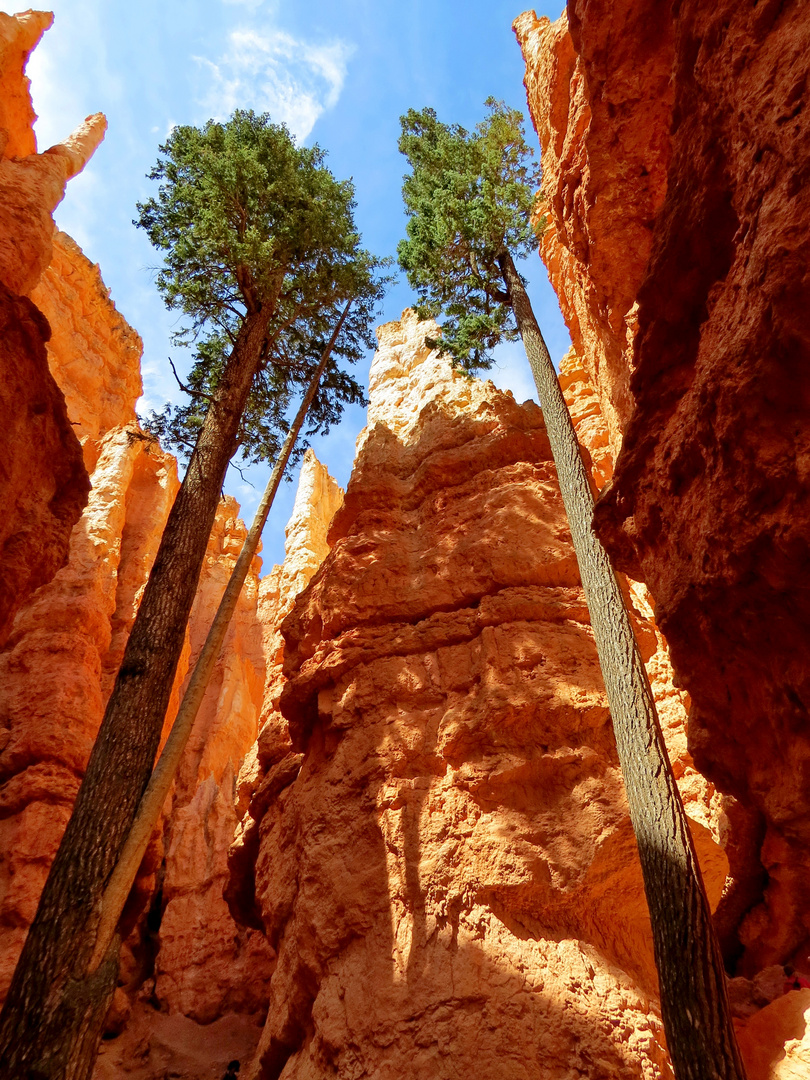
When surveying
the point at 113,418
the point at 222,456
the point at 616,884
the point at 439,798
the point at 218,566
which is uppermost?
the point at 113,418

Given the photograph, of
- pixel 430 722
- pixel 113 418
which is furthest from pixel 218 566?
pixel 430 722

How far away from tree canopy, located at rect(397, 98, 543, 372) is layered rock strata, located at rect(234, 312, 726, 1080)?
2266 millimetres

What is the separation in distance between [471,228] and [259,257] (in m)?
3.89

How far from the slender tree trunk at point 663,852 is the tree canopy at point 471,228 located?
5256mm

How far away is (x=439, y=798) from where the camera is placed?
8.07 m

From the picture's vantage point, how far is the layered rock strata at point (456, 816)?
6.39 m

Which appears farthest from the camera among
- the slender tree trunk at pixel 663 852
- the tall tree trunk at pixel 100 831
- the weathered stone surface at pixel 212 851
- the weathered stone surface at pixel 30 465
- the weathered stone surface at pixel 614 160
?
the weathered stone surface at pixel 212 851

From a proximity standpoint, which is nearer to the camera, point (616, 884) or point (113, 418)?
point (616, 884)

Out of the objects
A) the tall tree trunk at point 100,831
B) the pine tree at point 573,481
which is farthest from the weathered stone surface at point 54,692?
the pine tree at point 573,481

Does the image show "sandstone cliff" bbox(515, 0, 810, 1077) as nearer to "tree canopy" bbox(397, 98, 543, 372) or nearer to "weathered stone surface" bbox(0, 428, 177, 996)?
"tree canopy" bbox(397, 98, 543, 372)

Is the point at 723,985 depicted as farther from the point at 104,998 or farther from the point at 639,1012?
the point at 104,998

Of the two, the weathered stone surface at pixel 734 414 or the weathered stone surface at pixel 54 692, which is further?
the weathered stone surface at pixel 54 692

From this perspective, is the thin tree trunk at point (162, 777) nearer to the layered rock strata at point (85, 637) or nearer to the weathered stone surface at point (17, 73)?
the layered rock strata at point (85, 637)

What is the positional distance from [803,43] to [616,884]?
7.43 m
